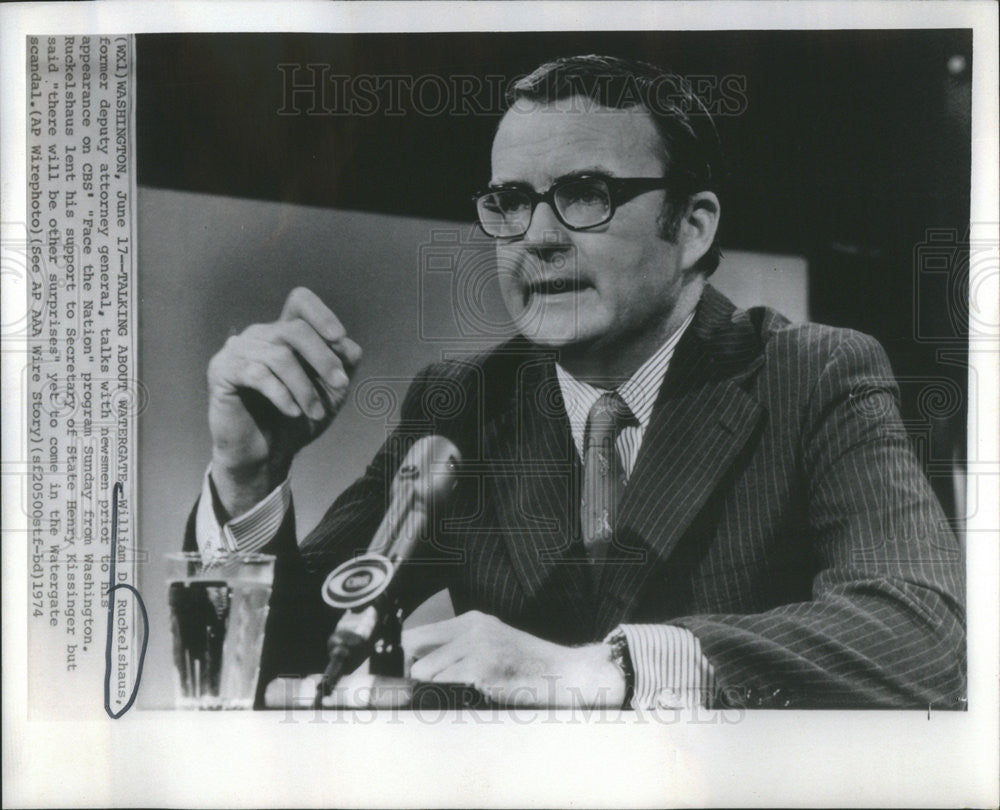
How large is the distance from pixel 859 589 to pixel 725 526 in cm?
31

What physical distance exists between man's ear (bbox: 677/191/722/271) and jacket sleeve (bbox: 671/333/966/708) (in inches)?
14.2

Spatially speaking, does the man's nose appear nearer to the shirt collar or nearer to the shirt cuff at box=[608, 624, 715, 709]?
the shirt collar

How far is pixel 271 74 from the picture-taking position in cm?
196

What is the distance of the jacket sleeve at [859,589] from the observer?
1897mm

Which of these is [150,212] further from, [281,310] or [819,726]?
[819,726]

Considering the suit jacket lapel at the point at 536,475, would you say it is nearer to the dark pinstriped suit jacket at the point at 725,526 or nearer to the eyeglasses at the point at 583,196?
the dark pinstriped suit jacket at the point at 725,526

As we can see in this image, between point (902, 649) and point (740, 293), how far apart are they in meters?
0.82

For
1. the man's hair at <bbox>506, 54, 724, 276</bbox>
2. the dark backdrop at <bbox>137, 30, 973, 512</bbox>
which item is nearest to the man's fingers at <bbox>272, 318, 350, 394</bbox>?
the dark backdrop at <bbox>137, 30, 973, 512</bbox>

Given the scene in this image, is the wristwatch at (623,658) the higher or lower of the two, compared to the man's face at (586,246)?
lower

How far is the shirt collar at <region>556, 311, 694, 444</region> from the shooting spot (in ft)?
6.35

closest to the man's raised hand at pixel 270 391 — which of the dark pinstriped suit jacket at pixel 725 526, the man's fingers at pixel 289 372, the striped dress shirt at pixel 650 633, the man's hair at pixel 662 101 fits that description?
the man's fingers at pixel 289 372

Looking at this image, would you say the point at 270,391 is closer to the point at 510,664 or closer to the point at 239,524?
the point at 239,524

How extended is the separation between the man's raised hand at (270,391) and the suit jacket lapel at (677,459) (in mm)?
664

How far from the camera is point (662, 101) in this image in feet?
6.34
